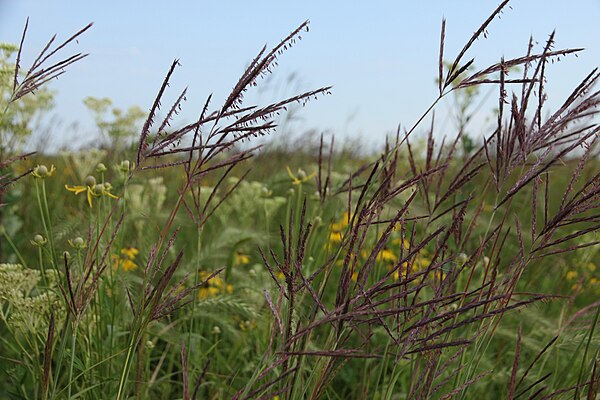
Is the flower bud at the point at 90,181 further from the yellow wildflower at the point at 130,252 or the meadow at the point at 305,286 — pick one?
the yellow wildflower at the point at 130,252

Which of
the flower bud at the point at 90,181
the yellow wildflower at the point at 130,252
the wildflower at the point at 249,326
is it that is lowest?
the wildflower at the point at 249,326

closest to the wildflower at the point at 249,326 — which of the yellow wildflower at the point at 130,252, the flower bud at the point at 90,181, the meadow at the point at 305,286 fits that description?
the meadow at the point at 305,286

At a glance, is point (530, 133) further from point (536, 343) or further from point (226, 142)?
point (536, 343)

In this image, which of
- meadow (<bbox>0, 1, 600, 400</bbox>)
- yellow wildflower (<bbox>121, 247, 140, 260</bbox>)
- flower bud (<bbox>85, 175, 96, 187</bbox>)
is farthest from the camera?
yellow wildflower (<bbox>121, 247, 140, 260</bbox>)

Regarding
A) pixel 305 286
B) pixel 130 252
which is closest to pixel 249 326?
pixel 130 252

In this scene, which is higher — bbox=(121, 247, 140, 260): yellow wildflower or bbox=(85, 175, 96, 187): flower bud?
bbox=(85, 175, 96, 187): flower bud

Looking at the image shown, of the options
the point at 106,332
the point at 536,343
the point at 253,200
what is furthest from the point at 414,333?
the point at 253,200

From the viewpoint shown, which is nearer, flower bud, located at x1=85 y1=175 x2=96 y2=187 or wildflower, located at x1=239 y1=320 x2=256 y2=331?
flower bud, located at x1=85 y1=175 x2=96 y2=187

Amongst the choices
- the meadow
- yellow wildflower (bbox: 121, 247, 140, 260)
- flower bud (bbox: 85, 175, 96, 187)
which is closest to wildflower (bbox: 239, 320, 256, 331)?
the meadow

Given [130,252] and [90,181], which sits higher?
[90,181]

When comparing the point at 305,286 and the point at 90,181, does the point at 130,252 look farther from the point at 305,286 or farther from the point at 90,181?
the point at 305,286

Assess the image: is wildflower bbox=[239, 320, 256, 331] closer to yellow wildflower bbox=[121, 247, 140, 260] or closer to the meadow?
the meadow

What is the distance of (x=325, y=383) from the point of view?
99cm

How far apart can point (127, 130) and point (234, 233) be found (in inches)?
42.4
